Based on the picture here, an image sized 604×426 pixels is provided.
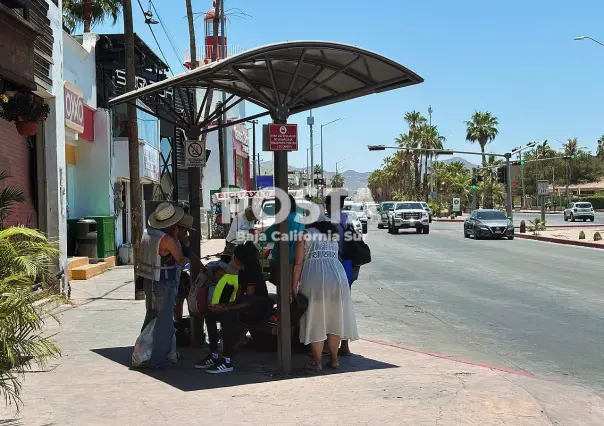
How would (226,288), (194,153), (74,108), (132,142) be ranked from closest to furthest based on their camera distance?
(226,288) < (194,153) < (132,142) < (74,108)

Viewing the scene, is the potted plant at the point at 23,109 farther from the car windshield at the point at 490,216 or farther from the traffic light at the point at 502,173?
the traffic light at the point at 502,173

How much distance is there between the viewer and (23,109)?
8.88m

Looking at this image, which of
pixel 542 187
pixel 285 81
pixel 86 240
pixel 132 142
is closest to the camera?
pixel 285 81

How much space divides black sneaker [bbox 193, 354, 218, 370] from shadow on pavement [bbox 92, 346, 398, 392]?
66 mm

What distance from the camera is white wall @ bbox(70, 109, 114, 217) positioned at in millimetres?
20438

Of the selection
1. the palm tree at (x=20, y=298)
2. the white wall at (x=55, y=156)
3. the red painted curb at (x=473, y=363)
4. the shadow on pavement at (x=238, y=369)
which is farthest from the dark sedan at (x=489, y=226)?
the palm tree at (x=20, y=298)

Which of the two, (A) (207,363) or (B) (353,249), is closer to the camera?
(A) (207,363)

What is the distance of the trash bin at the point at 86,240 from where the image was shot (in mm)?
18438

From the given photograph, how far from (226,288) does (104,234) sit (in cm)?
1304

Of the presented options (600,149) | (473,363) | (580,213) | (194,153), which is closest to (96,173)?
(194,153)

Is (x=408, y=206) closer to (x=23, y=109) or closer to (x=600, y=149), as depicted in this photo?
(x=23, y=109)

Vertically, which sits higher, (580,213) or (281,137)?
(281,137)

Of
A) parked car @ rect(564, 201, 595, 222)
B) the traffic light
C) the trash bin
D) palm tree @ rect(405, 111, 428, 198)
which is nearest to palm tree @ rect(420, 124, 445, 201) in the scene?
palm tree @ rect(405, 111, 428, 198)

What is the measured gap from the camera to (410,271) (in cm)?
1827
